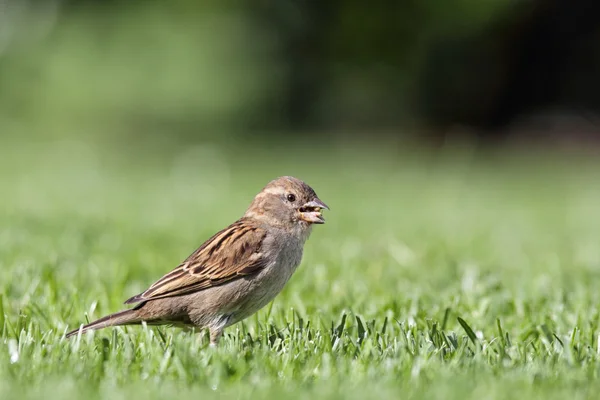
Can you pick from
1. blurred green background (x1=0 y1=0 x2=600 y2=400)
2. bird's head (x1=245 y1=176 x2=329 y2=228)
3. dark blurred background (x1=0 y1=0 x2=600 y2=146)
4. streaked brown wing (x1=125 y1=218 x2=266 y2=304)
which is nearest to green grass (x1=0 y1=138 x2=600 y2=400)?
blurred green background (x1=0 y1=0 x2=600 y2=400)

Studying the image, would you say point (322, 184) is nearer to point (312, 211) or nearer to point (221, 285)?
point (312, 211)

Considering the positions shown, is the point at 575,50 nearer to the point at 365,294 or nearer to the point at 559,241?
the point at 559,241

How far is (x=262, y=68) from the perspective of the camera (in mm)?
23125

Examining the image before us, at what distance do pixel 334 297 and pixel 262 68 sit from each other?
687 inches

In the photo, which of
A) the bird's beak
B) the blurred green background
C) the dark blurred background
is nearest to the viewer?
the blurred green background

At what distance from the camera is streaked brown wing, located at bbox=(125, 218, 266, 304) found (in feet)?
15.5

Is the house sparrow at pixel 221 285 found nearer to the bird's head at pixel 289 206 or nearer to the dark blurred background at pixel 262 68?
the bird's head at pixel 289 206

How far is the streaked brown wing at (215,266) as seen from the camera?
4.71m

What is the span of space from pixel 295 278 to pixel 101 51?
1741 centimetres

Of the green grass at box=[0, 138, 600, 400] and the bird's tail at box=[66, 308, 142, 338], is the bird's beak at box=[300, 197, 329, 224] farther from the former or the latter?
the bird's tail at box=[66, 308, 142, 338]

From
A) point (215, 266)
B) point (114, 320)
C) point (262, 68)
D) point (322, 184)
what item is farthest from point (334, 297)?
point (262, 68)

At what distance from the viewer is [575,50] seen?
26.8m

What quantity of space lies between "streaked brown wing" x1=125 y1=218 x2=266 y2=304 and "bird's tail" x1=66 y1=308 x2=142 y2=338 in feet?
0.20

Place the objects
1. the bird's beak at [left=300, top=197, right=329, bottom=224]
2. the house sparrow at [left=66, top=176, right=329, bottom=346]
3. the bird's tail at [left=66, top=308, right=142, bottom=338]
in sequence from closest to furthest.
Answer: the bird's tail at [left=66, top=308, right=142, bottom=338], the house sparrow at [left=66, top=176, right=329, bottom=346], the bird's beak at [left=300, top=197, right=329, bottom=224]
